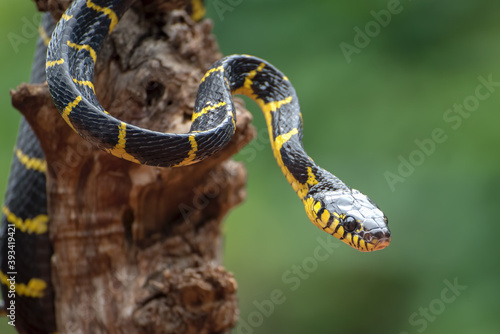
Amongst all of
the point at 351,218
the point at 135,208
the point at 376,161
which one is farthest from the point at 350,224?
the point at 376,161

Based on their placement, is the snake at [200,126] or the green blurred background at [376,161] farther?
the green blurred background at [376,161]

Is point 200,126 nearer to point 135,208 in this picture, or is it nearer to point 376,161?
point 135,208

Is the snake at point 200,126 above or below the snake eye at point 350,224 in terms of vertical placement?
above

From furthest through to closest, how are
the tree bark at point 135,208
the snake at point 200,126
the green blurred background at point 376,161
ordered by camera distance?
the green blurred background at point 376,161
the tree bark at point 135,208
the snake at point 200,126

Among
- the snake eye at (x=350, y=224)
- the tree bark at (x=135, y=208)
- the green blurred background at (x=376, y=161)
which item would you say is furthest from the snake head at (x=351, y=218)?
the green blurred background at (x=376, y=161)

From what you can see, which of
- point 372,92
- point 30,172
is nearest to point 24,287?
point 30,172

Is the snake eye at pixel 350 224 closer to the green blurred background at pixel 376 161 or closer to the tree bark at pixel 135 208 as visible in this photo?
the tree bark at pixel 135 208

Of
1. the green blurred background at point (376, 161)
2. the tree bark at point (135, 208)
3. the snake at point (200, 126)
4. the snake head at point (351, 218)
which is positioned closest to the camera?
the snake at point (200, 126)

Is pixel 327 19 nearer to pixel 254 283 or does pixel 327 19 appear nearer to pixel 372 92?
pixel 372 92
